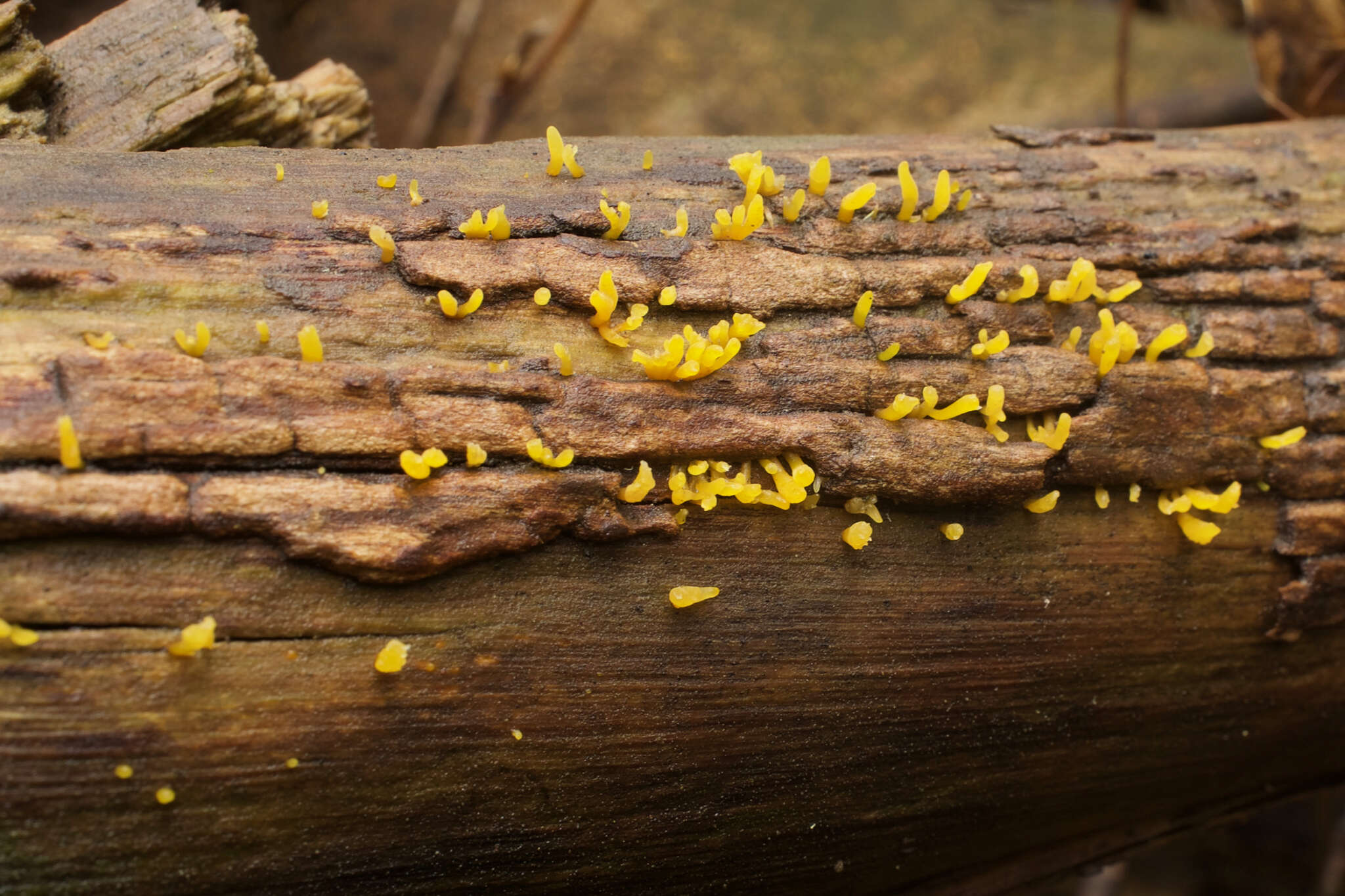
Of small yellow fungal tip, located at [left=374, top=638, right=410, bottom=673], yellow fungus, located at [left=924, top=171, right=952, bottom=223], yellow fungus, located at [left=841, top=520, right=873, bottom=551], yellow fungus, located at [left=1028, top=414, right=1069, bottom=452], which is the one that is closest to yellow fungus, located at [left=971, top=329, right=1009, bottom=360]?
yellow fungus, located at [left=1028, top=414, right=1069, bottom=452]

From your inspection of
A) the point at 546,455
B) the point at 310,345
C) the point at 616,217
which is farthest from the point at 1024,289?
the point at 310,345

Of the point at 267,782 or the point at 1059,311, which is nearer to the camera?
the point at 267,782

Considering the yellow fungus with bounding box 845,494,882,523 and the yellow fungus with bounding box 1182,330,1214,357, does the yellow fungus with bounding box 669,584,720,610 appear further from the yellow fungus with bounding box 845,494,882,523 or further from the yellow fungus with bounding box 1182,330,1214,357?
the yellow fungus with bounding box 1182,330,1214,357

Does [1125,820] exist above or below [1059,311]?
below

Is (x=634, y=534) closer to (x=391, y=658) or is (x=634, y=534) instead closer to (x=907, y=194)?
(x=391, y=658)

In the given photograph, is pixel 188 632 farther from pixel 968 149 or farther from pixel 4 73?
pixel 968 149

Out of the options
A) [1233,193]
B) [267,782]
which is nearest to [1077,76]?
[1233,193]
